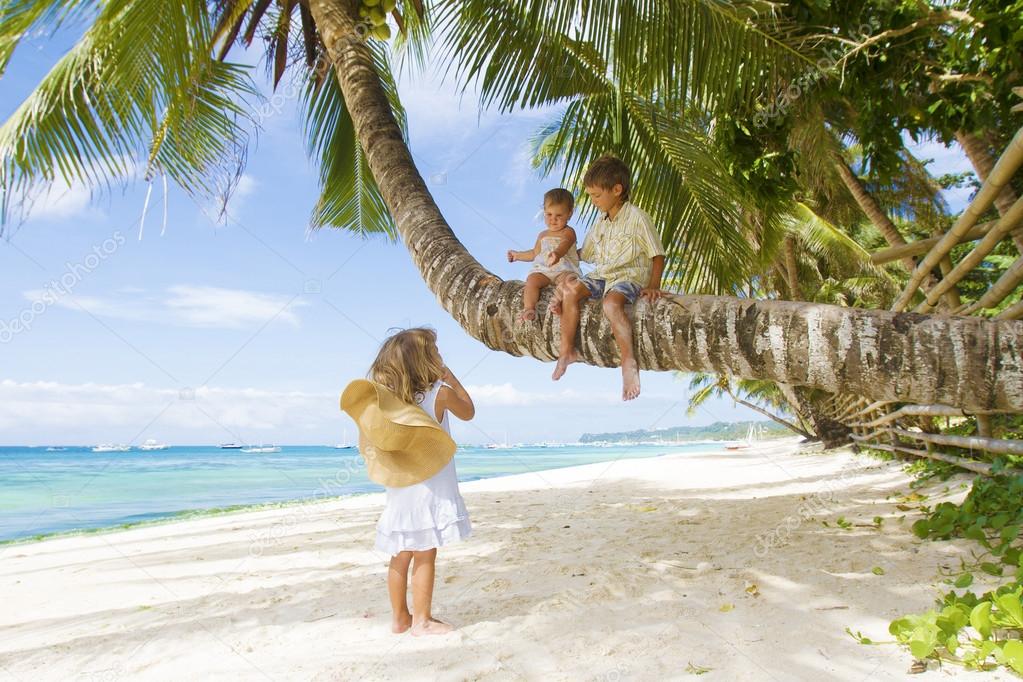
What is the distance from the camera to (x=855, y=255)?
12.2m

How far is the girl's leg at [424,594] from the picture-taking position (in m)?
2.87

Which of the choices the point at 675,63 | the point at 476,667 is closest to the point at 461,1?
the point at 675,63

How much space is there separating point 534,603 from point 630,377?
1.22 meters

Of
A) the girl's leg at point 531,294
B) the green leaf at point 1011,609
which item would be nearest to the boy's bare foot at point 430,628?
the girl's leg at point 531,294

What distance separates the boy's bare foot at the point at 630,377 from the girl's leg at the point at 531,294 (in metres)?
0.53

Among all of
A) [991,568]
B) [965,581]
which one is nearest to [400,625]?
[965,581]

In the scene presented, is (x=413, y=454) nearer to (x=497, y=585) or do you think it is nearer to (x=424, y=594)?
(x=424, y=594)

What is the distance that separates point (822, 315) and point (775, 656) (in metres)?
1.28

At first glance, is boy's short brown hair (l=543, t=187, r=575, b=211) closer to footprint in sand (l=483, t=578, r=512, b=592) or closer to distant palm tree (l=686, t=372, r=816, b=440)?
footprint in sand (l=483, t=578, r=512, b=592)

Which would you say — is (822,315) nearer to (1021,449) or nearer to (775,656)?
(775,656)

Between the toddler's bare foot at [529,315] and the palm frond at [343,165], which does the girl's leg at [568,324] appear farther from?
the palm frond at [343,165]

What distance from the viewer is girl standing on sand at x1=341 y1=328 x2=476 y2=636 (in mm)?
2834

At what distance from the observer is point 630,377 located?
2865 mm

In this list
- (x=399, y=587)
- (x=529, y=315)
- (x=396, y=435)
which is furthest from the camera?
(x=529, y=315)
